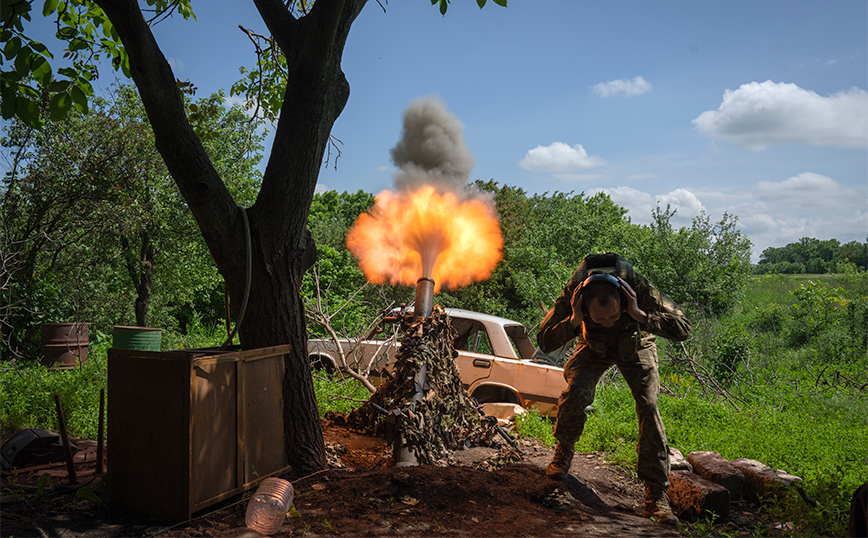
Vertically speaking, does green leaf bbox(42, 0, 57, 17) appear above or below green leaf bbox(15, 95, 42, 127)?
above

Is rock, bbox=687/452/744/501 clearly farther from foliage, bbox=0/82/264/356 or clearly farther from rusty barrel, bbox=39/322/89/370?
rusty barrel, bbox=39/322/89/370

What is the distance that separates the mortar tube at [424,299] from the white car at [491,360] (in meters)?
0.86

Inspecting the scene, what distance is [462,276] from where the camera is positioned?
25.8ft

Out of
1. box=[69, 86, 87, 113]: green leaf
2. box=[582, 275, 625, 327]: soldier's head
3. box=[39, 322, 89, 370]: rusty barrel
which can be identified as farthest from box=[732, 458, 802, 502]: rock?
box=[39, 322, 89, 370]: rusty barrel

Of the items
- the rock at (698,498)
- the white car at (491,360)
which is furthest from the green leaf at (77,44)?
the rock at (698,498)

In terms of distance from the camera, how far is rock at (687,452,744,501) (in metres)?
5.11

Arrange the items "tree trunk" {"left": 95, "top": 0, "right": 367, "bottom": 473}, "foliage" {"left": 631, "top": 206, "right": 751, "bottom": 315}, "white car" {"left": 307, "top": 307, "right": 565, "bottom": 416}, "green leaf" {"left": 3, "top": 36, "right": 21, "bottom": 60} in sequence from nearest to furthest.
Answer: "tree trunk" {"left": 95, "top": 0, "right": 367, "bottom": 473} < "green leaf" {"left": 3, "top": 36, "right": 21, "bottom": 60} < "white car" {"left": 307, "top": 307, "right": 565, "bottom": 416} < "foliage" {"left": 631, "top": 206, "right": 751, "bottom": 315}

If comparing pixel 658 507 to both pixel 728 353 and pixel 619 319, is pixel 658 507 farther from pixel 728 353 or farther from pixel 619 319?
pixel 728 353

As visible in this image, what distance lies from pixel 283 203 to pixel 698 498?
4.19 meters

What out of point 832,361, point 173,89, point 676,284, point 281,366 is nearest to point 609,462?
point 281,366

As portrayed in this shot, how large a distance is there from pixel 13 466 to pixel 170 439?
8.17ft

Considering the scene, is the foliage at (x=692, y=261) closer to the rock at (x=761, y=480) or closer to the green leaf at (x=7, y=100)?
the rock at (x=761, y=480)

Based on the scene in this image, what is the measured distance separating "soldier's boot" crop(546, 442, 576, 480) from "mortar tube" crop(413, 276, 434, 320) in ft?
7.28

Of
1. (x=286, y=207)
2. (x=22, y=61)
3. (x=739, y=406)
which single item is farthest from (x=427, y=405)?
(x=739, y=406)
